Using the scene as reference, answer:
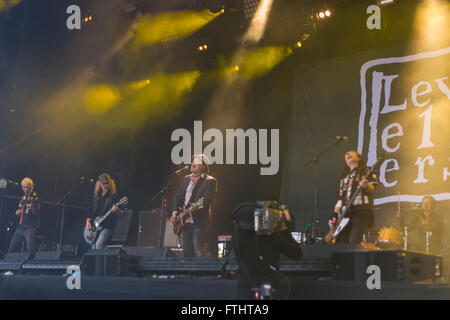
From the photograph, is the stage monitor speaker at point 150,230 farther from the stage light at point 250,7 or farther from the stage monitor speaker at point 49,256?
the stage light at point 250,7

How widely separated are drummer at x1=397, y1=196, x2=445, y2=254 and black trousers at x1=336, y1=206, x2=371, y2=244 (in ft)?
11.4

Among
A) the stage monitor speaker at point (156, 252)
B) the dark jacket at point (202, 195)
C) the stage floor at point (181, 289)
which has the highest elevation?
the dark jacket at point (202, 195)

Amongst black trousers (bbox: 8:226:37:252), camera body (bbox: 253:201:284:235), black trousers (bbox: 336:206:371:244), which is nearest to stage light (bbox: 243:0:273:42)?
black trousers (bbox: 336:206:371:244)

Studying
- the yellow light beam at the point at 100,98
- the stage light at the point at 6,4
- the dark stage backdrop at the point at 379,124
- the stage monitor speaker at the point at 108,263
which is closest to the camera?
the stage monitor speaker at the point at 108,263

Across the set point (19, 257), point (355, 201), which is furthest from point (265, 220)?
point (19, 257)

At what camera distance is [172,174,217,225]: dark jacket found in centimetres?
640

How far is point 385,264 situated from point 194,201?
3017mm

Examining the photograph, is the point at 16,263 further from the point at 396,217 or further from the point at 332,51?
the point at 332,51

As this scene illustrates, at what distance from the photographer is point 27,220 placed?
8.91 metres

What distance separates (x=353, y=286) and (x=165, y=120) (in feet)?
26.0

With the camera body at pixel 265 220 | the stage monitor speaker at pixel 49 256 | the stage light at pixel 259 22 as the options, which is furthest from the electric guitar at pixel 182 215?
the stage light at pixel 259 22

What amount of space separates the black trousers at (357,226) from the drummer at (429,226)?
11.4 feet

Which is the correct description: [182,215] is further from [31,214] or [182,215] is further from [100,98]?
[100,98]

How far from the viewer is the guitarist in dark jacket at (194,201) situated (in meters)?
6.37
